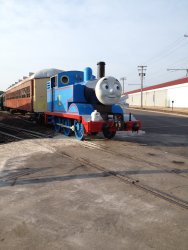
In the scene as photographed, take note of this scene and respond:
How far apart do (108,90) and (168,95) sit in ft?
158

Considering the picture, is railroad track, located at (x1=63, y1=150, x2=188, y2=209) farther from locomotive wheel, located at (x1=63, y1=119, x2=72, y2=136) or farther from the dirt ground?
locomotive wheel, located at (x1=63, y1=119, x2=72, y2=136)

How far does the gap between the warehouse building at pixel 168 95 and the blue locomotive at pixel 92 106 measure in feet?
111

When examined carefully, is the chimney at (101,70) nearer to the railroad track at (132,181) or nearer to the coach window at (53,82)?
the coach window at (53,82)

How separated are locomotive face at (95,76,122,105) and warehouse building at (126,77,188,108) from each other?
1372 inches

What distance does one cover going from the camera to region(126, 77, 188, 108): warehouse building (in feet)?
164

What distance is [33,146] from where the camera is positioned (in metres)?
10.1

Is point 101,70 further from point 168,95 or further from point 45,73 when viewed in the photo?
point 168,95

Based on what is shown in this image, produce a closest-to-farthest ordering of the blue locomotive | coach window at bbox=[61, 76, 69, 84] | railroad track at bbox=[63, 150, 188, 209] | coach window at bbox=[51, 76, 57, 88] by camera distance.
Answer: railroad track at bbox=[63, 150, 188, 209] < the blue locomotive < coach window at bbox=[61, 76, 69, 84] < coach window at bbox=[51, 76, 57, 88]

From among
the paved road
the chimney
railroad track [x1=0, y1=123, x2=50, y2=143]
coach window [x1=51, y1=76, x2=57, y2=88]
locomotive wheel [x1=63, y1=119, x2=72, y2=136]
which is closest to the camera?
the chimney

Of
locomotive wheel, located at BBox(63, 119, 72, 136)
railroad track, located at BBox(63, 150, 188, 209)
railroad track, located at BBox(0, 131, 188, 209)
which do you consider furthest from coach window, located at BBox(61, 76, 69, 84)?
railroad track, located at BBox(63, 150, 188, 209)

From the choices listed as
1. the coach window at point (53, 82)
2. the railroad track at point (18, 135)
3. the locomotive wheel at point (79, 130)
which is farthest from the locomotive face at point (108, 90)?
the coach window at point (53, 82)

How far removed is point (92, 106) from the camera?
11680 millimetres

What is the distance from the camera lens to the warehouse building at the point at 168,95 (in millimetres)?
49875

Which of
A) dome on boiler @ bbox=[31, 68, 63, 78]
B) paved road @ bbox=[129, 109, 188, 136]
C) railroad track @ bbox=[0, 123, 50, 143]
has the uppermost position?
dome on boiler @ bbox=[31, 68, 63, 78]
